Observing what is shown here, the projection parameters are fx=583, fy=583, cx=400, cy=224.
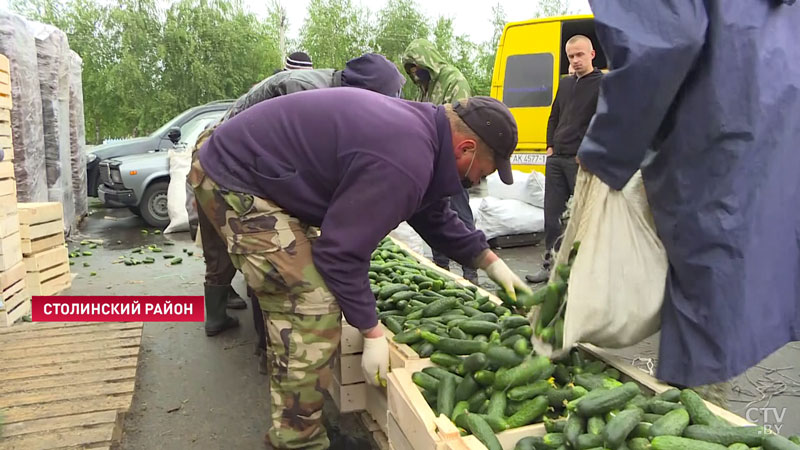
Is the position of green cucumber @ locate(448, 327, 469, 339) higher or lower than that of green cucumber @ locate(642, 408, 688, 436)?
lower

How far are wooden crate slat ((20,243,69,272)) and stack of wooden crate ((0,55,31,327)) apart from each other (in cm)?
37

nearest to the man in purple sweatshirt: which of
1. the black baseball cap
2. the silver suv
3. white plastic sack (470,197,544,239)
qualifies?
the black baseball cap

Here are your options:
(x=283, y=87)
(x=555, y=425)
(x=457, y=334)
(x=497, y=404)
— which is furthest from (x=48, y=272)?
(x=555, y=425)

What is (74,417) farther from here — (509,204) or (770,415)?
(509,204)

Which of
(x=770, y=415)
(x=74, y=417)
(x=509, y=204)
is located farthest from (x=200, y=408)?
(x=509, y=204)

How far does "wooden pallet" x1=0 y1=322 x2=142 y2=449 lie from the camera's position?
107 inches

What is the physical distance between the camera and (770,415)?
321cm

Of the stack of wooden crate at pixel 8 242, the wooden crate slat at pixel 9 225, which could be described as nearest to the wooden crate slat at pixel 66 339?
the stack of wooden crate at pixel 8 242

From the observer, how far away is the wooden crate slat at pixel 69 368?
331 cm

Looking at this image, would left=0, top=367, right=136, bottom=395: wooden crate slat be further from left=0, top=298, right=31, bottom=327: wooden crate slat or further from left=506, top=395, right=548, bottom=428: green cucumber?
left=506, top=395, right=548, bottom=428: green cucumber

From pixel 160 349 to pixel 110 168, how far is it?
6.17 meters

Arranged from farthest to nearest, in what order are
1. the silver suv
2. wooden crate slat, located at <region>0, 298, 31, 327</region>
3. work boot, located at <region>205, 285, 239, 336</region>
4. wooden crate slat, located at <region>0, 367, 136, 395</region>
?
the silver suv, work boot, located at <region>205, 285, 239, 336</region>, wooden crate slat, located at <region>0, 298, 31, 327</region>, wooden crate slat, located at <region>0, 367, 136, 395</region>

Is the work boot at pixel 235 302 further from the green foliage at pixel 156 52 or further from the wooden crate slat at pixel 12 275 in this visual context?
the green foliage at pixel 156 52

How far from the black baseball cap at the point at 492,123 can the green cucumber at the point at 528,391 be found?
2.96ft
